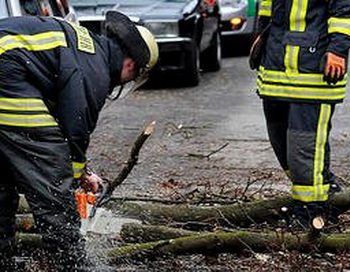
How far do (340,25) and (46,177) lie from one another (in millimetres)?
1988

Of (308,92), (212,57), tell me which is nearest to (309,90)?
(308,92)

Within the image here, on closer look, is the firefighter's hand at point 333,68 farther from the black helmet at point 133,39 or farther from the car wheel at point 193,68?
the car wheel at point 193,68

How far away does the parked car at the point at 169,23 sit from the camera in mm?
10969

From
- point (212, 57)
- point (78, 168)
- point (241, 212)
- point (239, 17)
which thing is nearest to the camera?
point (78, 168)

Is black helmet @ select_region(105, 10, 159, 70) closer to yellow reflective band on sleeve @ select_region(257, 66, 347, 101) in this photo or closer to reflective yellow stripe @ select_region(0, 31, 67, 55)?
reflective yellow stripe @ select_region(0, 31, 67, 55)

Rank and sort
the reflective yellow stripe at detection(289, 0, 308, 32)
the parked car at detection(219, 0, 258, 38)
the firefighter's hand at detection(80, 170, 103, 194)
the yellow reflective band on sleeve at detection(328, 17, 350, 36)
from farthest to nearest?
the parked car at detection(219, 0, 258, 38) → the reflective yellow stripe at detection(289, 0, 308, 32) → the yellow reflective band on sleeve at detection(328, 17, 350, 36) → the firefighter's hand at detection(80, 170, 103, 194)

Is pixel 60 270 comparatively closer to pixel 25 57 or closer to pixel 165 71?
pixel 25 57

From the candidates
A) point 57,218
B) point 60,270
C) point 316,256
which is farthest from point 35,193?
point 316,256

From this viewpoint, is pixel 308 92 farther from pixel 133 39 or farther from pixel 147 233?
pixel 133 39

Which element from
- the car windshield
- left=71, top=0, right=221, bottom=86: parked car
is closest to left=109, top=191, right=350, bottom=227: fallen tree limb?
the car windshield

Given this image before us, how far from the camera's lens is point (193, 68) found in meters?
11.7

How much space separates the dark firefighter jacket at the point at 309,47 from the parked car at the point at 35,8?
233 cm

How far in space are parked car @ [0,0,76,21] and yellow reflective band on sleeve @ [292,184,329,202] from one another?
8.76ft

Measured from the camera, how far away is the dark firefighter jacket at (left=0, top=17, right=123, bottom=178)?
12.6 ft
